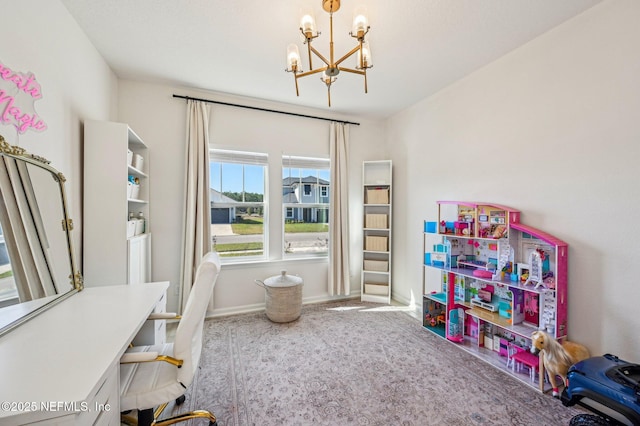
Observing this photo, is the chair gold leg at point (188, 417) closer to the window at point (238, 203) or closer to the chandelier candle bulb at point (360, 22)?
the window at point (238, 203)

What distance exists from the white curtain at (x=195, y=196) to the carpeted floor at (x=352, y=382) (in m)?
0.74

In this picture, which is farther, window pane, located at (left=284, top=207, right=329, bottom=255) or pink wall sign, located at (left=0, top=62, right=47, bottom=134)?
window pane, located at (left=284, top=207, right=329, bottom=255)

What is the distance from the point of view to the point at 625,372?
1.45m

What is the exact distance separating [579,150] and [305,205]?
9.18 feet

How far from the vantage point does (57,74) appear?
1.73 meters

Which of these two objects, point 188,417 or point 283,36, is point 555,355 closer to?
point 188,417

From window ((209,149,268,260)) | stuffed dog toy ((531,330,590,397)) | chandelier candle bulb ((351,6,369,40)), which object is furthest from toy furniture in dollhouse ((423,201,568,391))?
window ((209,149,268,260))

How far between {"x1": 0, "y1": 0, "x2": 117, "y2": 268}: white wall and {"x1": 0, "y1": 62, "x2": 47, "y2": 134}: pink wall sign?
0.04 metres

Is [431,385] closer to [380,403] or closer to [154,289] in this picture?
[380,403]

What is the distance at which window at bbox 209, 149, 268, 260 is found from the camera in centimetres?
329

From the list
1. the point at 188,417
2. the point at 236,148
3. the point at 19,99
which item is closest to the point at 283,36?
the point at 236,148

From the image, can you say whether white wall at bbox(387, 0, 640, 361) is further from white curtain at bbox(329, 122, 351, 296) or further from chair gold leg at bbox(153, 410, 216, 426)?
chair gold leg at bbox(153, 410, 216, 426)

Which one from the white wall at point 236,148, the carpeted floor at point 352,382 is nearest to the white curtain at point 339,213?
the white wall at point 236,148

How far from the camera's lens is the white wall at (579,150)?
1.67 m
